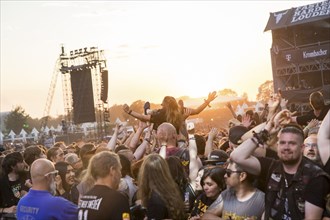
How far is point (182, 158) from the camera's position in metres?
6.51

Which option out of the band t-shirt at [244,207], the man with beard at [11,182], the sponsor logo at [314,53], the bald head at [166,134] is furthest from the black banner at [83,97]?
the band t-shirt at [244,207]

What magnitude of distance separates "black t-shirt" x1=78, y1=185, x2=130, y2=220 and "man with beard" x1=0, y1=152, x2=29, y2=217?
3.13m

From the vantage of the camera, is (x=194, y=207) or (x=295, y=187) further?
(x=194, y=207)

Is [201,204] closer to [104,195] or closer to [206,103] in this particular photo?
[104,195]

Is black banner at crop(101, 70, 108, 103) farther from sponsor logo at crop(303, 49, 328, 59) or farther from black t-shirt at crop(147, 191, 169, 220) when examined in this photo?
black t-shirt at crop(147, 191, 169, 220)

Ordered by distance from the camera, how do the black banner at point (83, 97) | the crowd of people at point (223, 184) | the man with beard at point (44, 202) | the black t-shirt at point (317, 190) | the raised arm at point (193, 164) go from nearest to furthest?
the black t-shirt at point (317, 190) → the crowd of people at point (223, 184) → the man with beard at point (44, 202) → the raised arm at point (193, 164) → the black banner at point (83, 97)

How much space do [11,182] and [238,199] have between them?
163 inches

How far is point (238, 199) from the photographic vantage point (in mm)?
4887

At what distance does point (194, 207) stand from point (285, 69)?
99.3 ft

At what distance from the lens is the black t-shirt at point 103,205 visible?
4750mm

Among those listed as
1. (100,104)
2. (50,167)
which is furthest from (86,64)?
(50,167)

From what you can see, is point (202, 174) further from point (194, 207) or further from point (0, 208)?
point (0, 208)

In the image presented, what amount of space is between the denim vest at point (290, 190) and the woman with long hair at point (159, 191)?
0.86 metres

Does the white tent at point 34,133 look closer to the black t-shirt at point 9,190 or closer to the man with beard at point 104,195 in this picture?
the black t-shirt at point 9,190
